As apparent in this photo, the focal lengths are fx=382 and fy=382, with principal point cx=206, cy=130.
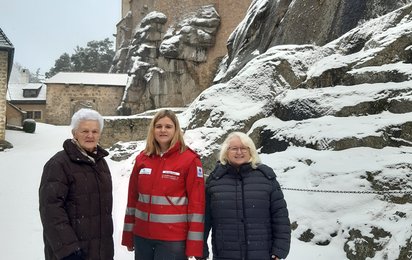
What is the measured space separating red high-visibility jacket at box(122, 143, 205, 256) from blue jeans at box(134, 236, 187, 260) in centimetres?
4

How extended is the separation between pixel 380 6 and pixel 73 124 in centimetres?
850

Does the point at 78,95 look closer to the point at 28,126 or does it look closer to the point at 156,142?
the point at 28,126

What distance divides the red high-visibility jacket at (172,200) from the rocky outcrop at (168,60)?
83.5ft

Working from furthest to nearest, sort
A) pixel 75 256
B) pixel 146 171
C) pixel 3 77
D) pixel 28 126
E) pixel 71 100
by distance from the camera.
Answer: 1. pixel 71 100
2. pixel 28 126
3. pixel 3 77
4. pixel 146 171
5. pixel 75 256

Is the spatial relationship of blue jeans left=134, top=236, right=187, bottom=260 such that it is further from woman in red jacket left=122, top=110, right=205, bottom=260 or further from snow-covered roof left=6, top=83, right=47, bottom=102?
snow-covered roof left=6, top=83, right=47, bottom=102

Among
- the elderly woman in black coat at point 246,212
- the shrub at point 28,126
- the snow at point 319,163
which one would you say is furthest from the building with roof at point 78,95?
the elderly woman in black coat at point 246,212

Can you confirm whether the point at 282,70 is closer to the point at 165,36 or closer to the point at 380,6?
the point at 380,6

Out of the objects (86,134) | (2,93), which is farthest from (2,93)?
(86,134)

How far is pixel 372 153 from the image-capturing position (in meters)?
5.24

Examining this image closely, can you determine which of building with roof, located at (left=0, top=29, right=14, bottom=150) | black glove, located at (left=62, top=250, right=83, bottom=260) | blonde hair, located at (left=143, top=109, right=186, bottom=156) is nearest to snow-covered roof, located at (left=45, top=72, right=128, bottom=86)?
building with roof, located at (left=0, top=29, right=14, bottom=150)

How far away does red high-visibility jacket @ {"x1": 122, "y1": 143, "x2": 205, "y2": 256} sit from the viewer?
9.59ft

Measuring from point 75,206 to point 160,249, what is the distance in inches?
28.8

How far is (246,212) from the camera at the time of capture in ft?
9.78

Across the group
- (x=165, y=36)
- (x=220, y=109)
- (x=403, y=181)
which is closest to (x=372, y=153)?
(x=403, y=181)
